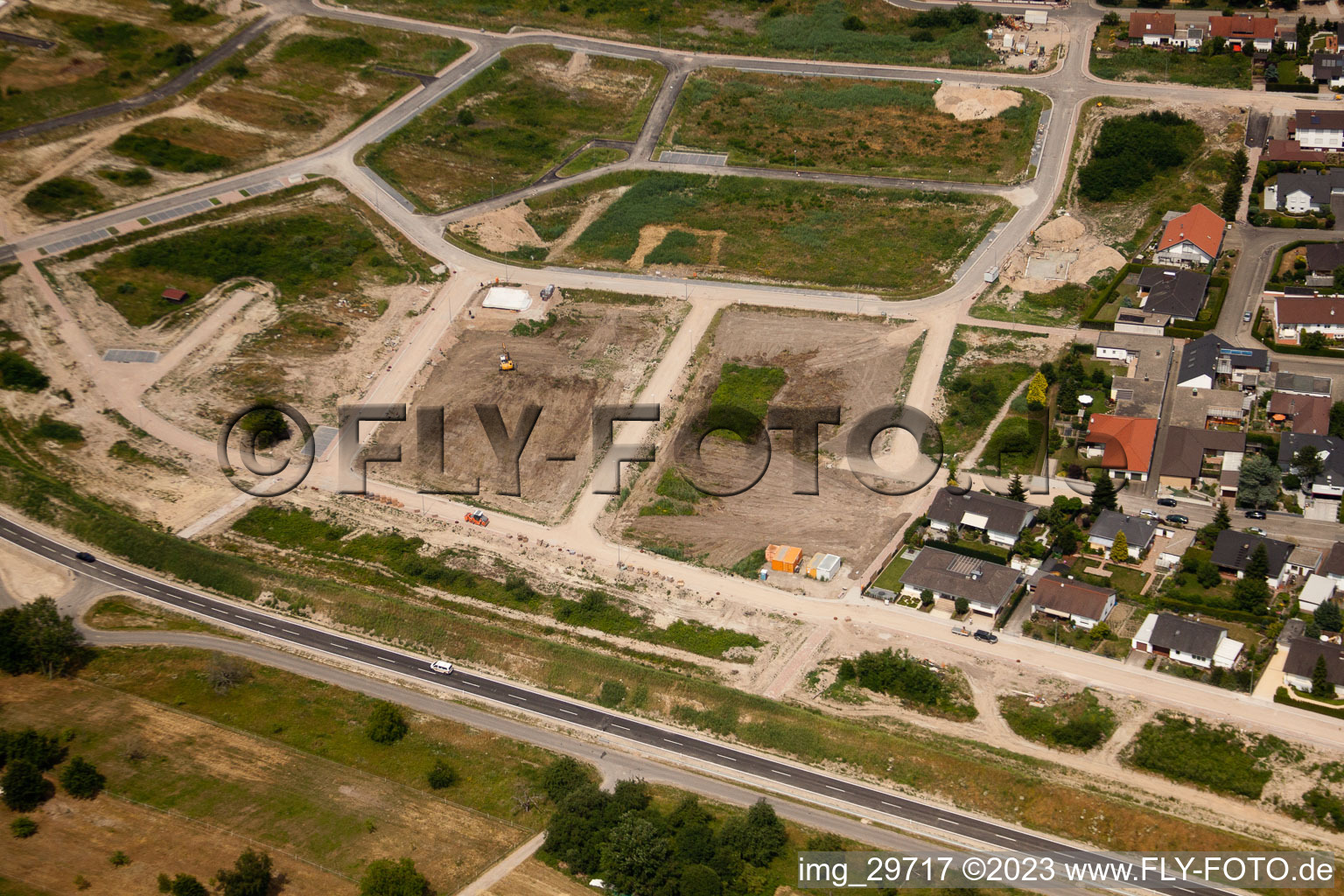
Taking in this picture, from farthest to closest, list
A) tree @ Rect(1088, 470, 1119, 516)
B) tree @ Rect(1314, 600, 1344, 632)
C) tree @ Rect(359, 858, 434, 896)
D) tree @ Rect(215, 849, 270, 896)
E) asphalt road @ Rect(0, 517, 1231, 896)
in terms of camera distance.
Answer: tree @ Rect(1088, 470, 1119, 516)
tree @ Rect(1314, 600, 1344, 632)
asphalt road @ Rect(0, 517, 1231, 896)
tree @ Rect(359, 858, 434, 896)
tree @ Rect(215, 849, 270, 896)

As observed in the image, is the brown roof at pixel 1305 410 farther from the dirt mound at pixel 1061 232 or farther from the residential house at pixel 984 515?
the dirt mound at pixel 1061 232

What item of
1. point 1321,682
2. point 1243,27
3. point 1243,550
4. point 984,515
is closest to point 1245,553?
point 1243,550

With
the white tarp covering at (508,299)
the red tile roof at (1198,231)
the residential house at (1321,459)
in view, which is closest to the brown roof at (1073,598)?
the residential house at (1321,459)

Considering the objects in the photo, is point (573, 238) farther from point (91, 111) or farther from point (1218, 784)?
point (1218, 784)

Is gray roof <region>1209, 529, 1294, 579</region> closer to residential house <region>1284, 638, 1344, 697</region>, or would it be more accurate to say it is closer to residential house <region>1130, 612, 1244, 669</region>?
residential house <region>1130, 612, 1244, 669</region>

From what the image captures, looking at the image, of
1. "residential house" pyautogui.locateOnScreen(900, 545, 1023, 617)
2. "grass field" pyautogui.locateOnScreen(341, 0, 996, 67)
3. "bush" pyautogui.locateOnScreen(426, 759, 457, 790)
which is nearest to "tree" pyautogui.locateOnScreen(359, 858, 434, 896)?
"bush" pyautogui.locateOnScreen(426, 759, 457, 790)

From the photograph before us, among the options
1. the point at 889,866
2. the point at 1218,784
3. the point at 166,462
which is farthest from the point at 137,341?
the point at 1218,784
